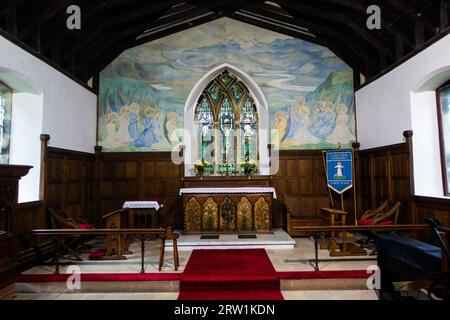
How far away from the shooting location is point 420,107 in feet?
20.2

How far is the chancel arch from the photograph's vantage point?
8.88 m

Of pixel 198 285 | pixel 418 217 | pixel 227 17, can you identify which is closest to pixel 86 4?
pixel 227 17

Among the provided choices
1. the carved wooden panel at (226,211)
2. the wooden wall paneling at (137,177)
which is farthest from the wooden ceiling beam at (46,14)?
the carved wooden panel at (226,211)

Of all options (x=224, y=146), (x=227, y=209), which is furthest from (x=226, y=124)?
(x=227, y=209)

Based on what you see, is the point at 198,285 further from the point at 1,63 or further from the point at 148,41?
the point at 148,41

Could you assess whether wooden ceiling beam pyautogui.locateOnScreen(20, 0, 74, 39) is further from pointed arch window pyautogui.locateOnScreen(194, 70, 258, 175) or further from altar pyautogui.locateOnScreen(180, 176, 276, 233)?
altar pyautogui.locateOnScreen(180, 176, 276, 233)

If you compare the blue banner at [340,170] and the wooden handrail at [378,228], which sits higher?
the blue banner at [340,170]

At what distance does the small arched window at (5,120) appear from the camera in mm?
5719

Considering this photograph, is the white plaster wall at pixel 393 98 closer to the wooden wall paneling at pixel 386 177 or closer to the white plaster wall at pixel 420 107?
the white plaster wall at pixel 420 107

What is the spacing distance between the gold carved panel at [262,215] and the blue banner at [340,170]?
5.83ft

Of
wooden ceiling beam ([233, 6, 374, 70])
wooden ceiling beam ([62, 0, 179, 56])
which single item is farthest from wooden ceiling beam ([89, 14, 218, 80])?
wooden ceiling beam ([62, 0, 179, 56])

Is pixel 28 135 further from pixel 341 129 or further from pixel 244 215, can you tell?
pixel 341 129

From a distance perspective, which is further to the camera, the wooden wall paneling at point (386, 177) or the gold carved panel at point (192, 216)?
the gold carved panel at point (192, 216)

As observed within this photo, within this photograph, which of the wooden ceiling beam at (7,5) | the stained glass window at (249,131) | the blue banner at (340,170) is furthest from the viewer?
the stained glass window at (249,131)
